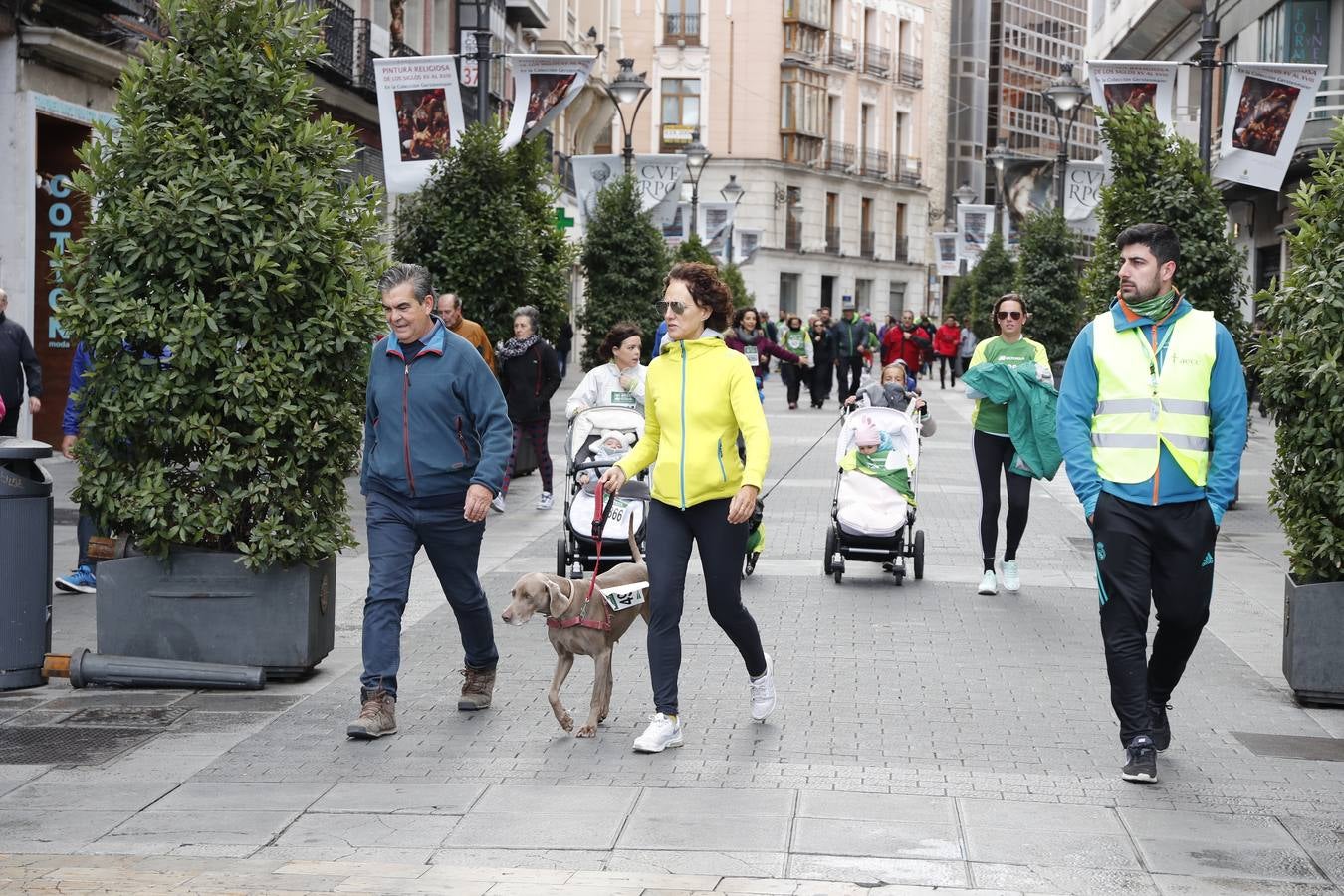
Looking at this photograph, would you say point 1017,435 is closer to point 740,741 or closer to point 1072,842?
point 740,741

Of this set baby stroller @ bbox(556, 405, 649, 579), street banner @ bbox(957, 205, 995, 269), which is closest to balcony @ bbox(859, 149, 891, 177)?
street banner @ bbox(957, 205, 995, 269)

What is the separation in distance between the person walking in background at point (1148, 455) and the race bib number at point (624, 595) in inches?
68.6

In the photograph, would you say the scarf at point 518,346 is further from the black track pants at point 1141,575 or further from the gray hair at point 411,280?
the black track pants at point 1141,575

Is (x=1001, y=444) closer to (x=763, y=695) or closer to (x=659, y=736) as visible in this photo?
(x=763, y=695)

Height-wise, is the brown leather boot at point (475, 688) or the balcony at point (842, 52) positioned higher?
the balcony at point (842, 52)

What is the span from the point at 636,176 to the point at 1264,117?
15.5m

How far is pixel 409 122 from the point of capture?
60.9ft

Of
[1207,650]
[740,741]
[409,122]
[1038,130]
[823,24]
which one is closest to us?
[740,741]

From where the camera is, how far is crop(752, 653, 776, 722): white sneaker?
7.31 meters

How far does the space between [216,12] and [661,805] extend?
4.25 m

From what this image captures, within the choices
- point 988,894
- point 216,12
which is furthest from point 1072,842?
point 216,12

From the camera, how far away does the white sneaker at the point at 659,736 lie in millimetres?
6816

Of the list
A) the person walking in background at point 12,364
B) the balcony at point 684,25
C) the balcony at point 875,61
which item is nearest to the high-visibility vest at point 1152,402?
the person walking in background at point 12,364

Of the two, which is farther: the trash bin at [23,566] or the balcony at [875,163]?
the balcony at [875,163]
